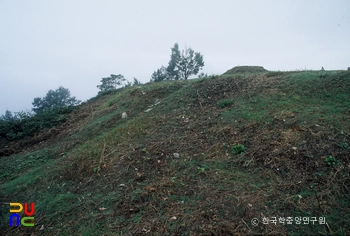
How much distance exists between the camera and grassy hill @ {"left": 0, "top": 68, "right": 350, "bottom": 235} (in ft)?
7.13

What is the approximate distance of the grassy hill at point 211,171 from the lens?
2.17 meters

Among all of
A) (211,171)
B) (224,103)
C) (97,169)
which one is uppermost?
(224,103)

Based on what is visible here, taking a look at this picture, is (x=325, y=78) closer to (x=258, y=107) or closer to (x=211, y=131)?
(x=258, y=107)

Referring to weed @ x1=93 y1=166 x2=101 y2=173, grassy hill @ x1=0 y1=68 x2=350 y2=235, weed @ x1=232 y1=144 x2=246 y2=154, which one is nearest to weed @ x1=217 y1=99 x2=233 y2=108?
grassy hill @ x1=0 y1=68 x2=350 y2=235

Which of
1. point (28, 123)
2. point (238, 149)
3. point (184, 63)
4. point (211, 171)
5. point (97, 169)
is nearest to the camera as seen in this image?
point (211, 171)

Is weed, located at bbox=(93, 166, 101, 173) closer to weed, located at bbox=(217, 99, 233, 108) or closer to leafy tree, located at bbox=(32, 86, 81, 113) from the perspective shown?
weed, located at bbox=(217, 99, 233, 108)

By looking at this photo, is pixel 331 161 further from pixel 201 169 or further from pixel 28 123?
pixel 28 123

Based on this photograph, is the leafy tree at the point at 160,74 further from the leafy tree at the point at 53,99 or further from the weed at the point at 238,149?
the weed at the point at 238,149

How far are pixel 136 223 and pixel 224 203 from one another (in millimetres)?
1087

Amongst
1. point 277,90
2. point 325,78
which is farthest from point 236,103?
point 325,78

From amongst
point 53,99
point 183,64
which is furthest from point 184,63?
point 53,99

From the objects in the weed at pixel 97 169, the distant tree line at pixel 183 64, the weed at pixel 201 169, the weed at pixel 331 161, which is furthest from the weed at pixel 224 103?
the distant tree line at pixel 183 64

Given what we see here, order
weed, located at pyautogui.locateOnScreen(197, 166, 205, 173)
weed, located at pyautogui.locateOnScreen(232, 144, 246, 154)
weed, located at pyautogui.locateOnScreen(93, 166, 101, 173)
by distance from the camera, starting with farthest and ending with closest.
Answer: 1. weed, located at pyautogui.locateOnScreen(93, 166, 101, 173)
2. weed, located at pyautogui.locateOnScreen(232, 144, 246, 154)
3. weed, located at pyautogui.locateOnScreen(197, 166, 205, 173)

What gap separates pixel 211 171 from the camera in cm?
293
